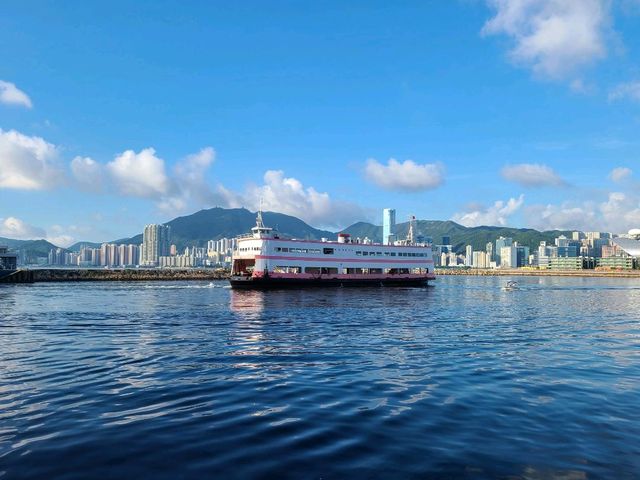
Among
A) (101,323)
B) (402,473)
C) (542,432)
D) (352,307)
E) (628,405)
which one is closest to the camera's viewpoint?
(402,473)

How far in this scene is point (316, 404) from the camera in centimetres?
1134

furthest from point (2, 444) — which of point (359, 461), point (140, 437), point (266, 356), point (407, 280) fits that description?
point (407, 280)

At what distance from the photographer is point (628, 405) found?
38.1 ft

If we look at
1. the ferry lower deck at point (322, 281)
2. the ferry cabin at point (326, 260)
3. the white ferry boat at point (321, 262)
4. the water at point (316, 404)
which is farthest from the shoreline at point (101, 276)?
the water at point (316, 404)

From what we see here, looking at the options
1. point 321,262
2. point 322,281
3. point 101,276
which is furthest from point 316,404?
point 101,276

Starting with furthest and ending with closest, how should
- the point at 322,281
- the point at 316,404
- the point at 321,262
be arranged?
1. the point at 321,262
2. the point at 322,281
3. the point at 316,404

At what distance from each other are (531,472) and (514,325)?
23.8 metres

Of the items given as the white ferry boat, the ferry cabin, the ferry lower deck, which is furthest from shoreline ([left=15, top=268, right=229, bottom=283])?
the ferry lower deck

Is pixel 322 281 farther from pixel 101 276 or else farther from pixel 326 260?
pixel 101 276

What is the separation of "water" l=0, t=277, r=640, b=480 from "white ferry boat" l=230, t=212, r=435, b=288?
137ft

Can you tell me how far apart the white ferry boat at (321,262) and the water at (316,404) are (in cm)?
4180

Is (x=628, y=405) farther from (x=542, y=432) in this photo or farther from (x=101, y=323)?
(x=101, y=323)

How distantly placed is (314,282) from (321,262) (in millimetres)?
4124

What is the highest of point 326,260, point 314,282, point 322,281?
point 326,260
